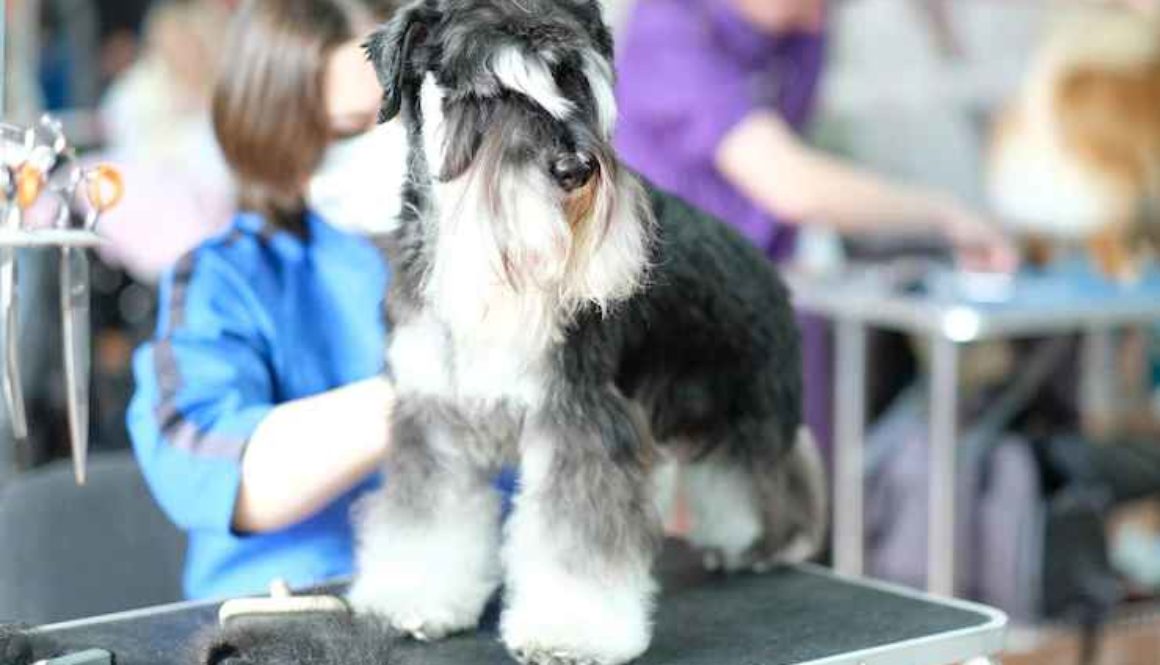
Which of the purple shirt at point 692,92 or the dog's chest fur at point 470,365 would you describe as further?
the purple shirt at point 692,92

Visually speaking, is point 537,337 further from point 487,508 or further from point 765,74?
point 765,74

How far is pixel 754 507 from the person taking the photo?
1642 millimetres

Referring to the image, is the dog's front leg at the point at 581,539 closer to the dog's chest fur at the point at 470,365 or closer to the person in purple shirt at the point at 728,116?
the dog's chest fur at the point at 470,365

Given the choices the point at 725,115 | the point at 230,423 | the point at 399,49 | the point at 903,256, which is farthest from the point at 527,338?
the point at 903,256

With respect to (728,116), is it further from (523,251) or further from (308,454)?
(523,251)

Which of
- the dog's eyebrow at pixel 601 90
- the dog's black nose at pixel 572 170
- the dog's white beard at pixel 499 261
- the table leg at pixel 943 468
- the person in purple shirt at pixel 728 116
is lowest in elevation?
the table leg at pixel 943 468

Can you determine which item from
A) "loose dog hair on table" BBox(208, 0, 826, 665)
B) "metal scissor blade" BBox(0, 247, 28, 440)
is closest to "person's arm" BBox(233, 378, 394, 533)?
"loose dog hair on table" BBox(208, 0, 826, 665)

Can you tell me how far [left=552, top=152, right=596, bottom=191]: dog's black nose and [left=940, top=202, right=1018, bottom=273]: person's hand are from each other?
2.11 m

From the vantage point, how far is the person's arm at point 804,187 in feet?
9.10

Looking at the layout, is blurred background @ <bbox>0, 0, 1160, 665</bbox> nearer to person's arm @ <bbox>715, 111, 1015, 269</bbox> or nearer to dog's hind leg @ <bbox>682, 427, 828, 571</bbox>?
person's arm @ <bbox>715, 111, 1015, 269</bbox>

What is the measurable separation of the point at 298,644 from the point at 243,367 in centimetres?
57

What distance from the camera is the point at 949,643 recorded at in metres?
1.41

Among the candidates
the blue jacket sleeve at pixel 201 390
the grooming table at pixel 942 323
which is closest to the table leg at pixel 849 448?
the grooming table at pixel 942 323

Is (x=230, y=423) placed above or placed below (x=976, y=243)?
below
